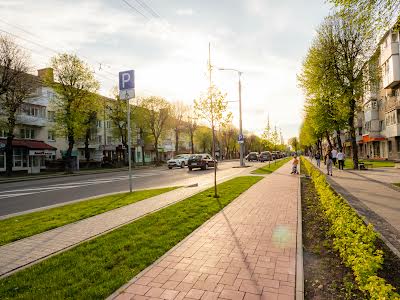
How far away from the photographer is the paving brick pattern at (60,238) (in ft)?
16.2

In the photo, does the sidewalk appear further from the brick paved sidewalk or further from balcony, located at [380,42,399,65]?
balcony, located at [380,42,399,65]

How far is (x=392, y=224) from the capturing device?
6.81 metres

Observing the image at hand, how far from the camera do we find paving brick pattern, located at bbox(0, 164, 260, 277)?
4.93 meters

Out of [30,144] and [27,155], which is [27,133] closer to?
[30,144]

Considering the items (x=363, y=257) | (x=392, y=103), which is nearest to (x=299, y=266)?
(x=363, y=257)

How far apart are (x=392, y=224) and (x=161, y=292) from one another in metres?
5.87

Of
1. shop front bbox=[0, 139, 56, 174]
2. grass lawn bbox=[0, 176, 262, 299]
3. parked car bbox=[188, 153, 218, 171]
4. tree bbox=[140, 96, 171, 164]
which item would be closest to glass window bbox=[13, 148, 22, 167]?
shop front bbox=[0, 139, 56, 174]

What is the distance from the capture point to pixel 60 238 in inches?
241

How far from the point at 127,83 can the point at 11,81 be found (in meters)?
21.4

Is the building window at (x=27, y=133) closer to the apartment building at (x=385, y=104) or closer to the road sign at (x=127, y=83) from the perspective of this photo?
the road sign at (x=127, y=83)

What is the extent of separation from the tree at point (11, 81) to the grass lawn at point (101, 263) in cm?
2662

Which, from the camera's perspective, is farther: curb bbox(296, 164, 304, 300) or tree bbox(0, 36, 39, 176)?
tree bbox(0, 36, 39, 176)

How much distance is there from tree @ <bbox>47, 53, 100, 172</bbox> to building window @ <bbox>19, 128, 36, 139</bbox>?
26.2ft

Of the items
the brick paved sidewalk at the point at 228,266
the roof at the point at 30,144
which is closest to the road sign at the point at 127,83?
the brick paved sidewalk at the point at 228,266
